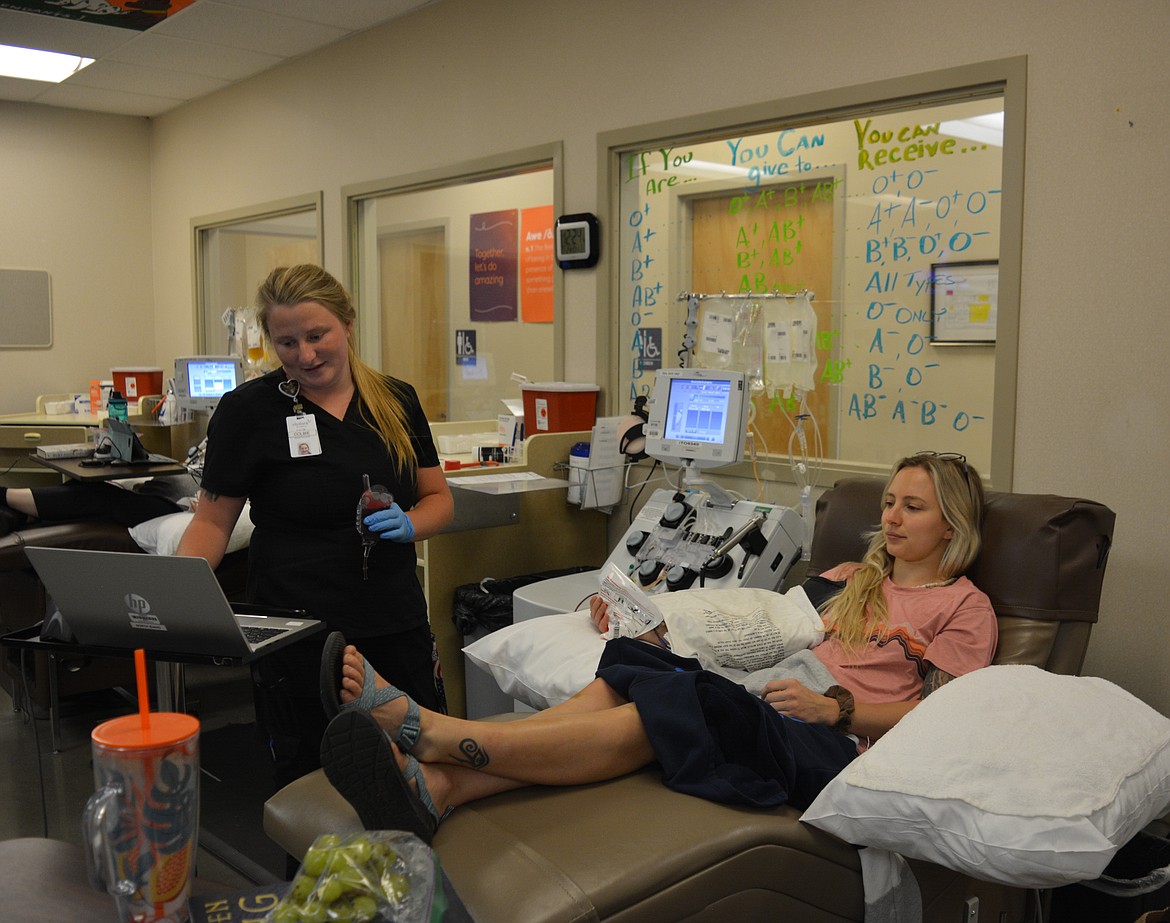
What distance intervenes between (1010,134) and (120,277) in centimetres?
561

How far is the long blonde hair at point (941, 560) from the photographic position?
2311mm

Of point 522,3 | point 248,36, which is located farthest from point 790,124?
point 248,36

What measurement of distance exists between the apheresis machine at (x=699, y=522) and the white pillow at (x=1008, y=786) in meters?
0.95

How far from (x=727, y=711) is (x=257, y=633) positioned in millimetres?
827

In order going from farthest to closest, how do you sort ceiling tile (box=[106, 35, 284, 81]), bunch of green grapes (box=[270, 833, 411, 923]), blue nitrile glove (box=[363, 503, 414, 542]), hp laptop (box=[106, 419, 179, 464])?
1. ceiling tile (box=[106, 35, 284, 81])
2. hp laptop (box=[106, 419, 179, 464])
3. blue nitrile glove (box=[363, 503, 414, 542])
4. bunch of green grapes (box=[270, 833, 411, 923])

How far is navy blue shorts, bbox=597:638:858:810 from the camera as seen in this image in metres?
1.82

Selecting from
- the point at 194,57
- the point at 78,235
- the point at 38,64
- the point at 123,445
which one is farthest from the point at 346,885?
the point at 78,235

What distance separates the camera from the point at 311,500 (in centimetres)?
219

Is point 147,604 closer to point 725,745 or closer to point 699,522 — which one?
point 725,745

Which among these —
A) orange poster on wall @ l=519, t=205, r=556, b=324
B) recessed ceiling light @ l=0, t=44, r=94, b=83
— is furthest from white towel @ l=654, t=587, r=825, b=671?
recessed ceiling light @ l=0, t=44, r=94, b=83

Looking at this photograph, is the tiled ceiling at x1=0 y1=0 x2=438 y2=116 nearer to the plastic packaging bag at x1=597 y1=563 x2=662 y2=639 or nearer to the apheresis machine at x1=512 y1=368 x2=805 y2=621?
the apheresis machine at x1=512 y1=368 x2=805 y2=621

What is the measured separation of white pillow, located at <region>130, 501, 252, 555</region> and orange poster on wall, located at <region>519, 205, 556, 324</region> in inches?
56.5

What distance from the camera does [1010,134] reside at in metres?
2.76

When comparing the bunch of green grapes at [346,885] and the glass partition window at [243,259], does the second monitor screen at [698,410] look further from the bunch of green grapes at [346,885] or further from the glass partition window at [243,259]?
the glass partition window at [243,259]
